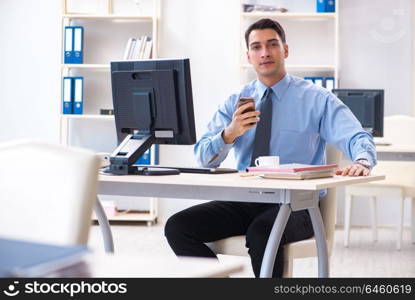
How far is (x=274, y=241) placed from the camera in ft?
7.44

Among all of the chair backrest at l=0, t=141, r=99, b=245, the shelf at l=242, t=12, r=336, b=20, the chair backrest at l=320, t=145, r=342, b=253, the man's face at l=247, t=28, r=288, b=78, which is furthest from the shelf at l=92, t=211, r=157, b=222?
the chair backrest at l=0, t=141, r=99, b=245

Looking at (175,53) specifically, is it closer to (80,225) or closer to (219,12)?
(219,12)

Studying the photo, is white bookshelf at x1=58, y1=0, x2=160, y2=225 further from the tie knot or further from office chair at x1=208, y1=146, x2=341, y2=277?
office chair at x1=208, y1=146, x2=341, y2=277

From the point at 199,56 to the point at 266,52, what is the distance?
9.67 feet

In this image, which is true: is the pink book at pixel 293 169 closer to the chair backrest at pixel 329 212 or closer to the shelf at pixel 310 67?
the chair backrest at pixel 329 212

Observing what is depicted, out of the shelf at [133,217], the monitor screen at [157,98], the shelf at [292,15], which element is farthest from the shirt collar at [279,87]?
the shelf at [133,217]

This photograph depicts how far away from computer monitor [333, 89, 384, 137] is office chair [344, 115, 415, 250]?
0.32m

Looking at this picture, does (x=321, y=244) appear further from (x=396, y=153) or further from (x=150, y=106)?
(x=396, y=153)

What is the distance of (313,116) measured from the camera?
288 centimetres

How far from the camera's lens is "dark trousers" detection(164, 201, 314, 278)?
97.3 inches

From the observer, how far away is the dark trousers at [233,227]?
2.47 m

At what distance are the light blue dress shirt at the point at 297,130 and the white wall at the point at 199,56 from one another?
2878 mm

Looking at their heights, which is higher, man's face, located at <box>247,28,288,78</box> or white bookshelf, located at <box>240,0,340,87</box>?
white bookshelf, located at <box>240,0,340,87</box>

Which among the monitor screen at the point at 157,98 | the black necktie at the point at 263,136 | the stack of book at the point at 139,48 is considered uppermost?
the stack of book at the point at 139,48
